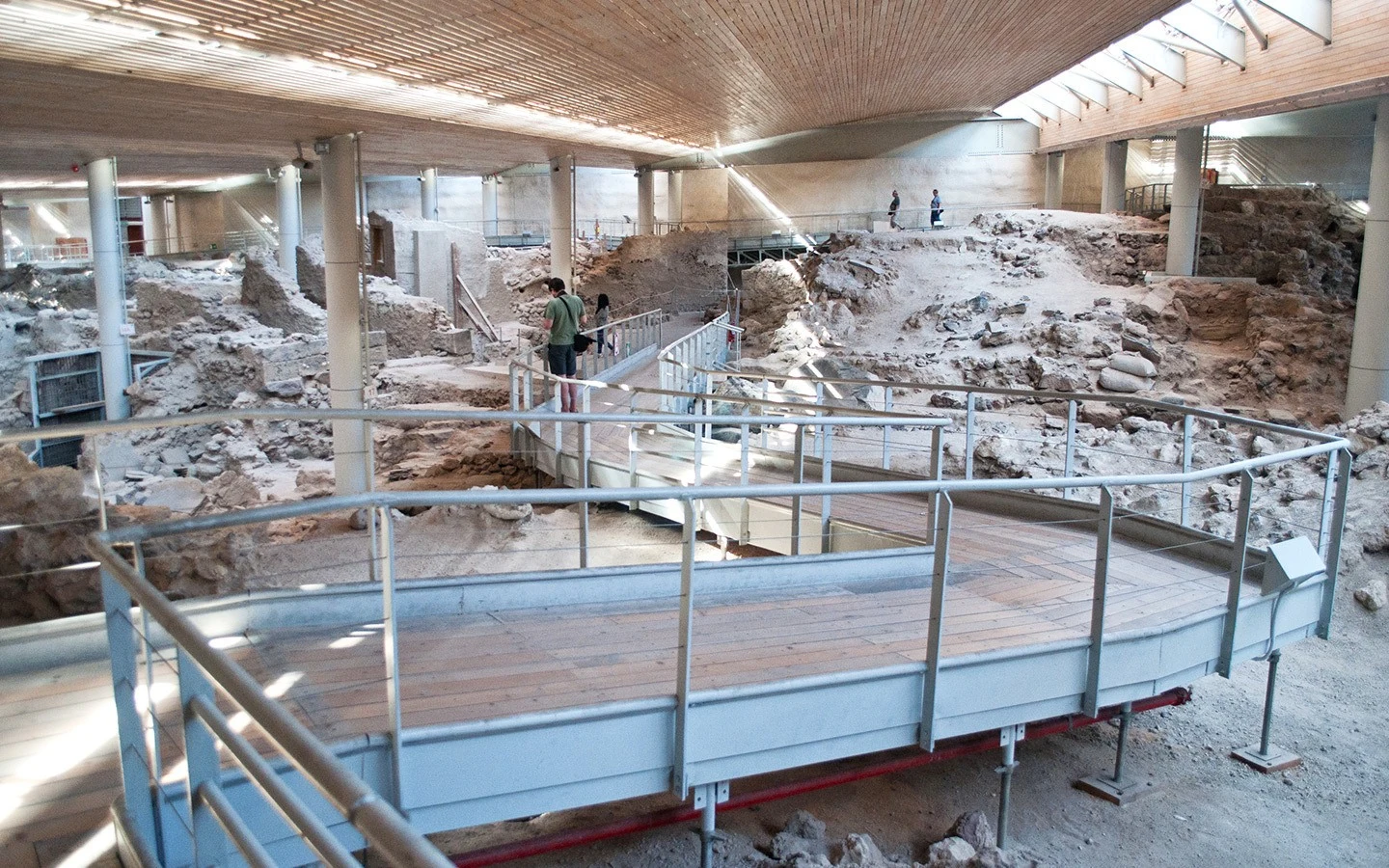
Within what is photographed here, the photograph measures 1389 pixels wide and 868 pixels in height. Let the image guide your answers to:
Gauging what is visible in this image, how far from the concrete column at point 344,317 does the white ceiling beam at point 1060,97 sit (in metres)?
19.8

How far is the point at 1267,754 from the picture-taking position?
607 cm

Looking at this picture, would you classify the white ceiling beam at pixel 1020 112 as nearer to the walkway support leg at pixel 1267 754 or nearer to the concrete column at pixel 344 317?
the concrete column at pixel 344 317

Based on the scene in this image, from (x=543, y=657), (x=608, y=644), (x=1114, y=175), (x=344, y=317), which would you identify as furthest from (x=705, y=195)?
(x=543, y=657)

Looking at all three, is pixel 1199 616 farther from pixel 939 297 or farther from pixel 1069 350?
pixel 939 297

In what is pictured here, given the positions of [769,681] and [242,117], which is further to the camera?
[242,117]

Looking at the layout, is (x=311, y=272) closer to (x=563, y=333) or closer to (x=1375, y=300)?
(x=563, y=333)

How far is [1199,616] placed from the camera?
5062mm

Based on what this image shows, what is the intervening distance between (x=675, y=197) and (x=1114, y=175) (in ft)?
51.6

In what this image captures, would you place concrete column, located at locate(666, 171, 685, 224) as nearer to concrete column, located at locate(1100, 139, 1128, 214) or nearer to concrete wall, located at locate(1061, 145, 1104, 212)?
concrete wall, located at locate(1061, 145, 1104, 212)

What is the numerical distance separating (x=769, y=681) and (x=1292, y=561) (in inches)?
127

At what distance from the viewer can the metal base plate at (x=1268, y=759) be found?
5.94 metres

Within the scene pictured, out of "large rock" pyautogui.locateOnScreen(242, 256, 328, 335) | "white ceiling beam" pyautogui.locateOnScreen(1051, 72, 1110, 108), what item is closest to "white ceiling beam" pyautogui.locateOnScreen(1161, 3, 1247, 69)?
"white ceiling beam" pyautogui.locateOnScreen(1051, 72, 1110, 108)

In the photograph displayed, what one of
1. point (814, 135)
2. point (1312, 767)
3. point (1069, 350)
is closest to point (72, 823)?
point (1312, 767)

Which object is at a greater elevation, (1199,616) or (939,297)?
(939,297)
